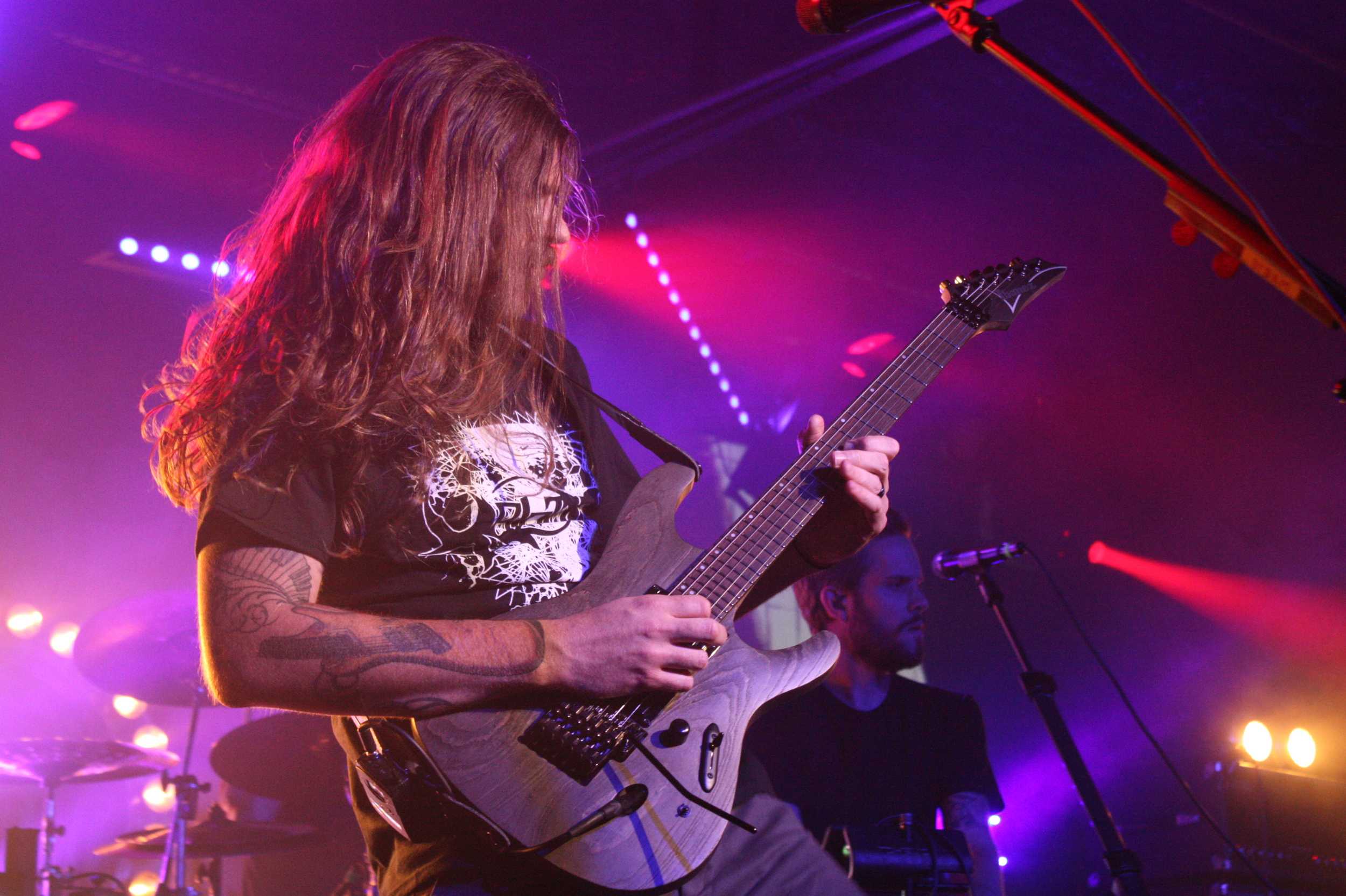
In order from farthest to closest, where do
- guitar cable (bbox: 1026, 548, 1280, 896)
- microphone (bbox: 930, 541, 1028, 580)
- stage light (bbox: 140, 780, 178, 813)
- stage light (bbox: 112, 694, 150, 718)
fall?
stage light (bbox: 140, 780, 178, 813), stage light (bbox: 112, 694, 150, 718), microphone (bbox: 930, 541, 1028, 580), guitar cable (bbox: 1026, 548, 1280, 896)

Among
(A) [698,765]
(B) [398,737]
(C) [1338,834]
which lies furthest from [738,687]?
(C) [1338,834]

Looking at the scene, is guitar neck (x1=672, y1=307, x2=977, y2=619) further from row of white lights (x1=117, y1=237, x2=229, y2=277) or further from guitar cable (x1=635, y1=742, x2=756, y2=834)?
row of white lights (x1=117, y1=237, x2=229, y2=277)

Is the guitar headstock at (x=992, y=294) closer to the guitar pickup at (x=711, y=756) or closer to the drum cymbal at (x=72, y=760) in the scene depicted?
the guitar pickup at (x=711, y=756)

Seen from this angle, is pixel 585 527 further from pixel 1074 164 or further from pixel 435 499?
pixel 1074 164

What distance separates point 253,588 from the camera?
1.49 meters

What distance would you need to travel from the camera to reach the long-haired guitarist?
151 centimetres

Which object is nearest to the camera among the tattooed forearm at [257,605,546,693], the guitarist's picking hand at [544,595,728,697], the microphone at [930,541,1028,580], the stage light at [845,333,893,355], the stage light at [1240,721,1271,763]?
the tattooed forearm at [257,605,546,693]

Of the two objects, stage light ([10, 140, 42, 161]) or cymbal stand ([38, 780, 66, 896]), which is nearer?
stage light ([10, 140, 42, 161])

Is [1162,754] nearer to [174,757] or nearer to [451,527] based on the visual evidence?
[451,527]

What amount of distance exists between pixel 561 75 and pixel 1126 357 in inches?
181

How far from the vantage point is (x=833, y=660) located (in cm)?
196

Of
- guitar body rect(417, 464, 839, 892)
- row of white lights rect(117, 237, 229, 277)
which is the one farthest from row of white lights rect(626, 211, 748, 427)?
guitar body rect(417, 464, 839, 892)

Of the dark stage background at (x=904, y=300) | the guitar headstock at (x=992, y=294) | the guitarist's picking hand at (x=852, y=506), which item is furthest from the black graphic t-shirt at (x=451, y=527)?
the dark stage background at (x=904, y=300)

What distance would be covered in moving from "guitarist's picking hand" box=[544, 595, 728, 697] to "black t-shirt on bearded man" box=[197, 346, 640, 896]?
18cm
